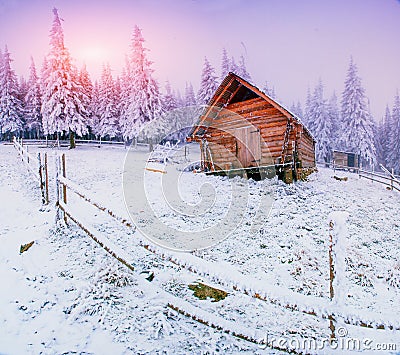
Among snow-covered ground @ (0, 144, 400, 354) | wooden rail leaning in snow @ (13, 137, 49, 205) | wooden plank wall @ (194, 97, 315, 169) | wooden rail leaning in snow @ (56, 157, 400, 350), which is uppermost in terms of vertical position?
wooden plank wall @ (194, 97, 315, 169)

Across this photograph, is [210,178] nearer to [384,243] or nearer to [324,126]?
[384,243]

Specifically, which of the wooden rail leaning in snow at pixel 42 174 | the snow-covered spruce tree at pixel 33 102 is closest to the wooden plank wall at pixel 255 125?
the wooden rail leaning in snow at pixel 42 174

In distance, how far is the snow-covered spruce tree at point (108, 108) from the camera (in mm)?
44469

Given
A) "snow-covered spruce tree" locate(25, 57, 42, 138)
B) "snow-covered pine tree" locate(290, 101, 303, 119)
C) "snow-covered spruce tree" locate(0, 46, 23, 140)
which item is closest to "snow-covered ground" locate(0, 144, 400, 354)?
"snow-covered spruce tree" locate(0, 46, 23, 140)

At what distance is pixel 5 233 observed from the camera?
22.5 ft

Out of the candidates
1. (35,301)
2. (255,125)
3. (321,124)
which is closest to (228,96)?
(255,125)

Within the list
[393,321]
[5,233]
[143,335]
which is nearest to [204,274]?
[143,335]

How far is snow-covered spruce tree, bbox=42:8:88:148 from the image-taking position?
99.0 feet

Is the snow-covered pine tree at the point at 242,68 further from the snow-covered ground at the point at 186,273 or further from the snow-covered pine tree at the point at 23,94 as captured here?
the snow-covered pine tree at the point at 23,94

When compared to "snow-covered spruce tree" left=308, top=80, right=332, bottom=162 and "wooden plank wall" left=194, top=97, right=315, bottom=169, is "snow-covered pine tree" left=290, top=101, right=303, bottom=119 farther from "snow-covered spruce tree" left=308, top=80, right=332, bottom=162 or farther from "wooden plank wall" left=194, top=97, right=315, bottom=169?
"wooden plank wall" left=194, top=97, right=315, bottom=169

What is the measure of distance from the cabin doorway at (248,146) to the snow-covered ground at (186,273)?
4.09 metres

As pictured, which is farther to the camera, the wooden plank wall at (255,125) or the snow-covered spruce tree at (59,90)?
the snow-covered spruce tree at (59,90)

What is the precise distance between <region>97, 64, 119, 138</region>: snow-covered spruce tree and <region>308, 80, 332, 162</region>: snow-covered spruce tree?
3690cm

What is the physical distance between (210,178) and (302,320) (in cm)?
1207
